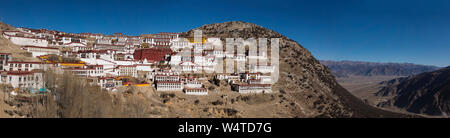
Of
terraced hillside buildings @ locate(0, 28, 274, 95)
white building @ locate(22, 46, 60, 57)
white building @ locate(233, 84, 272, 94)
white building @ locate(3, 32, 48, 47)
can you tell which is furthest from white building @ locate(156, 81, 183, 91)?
white building @ locate(3, 32, 48, 47)

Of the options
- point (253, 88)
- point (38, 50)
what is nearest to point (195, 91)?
point (253, 88)

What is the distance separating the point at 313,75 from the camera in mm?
68062

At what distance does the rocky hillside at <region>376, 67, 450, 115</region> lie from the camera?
106 metres

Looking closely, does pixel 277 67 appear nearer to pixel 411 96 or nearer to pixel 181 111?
pixel 181 111

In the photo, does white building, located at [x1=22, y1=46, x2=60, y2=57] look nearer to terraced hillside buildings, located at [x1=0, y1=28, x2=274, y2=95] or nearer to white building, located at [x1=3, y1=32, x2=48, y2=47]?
terraced hillside buildings, located at [x1=0, y1=28, x2=274, y2=95]

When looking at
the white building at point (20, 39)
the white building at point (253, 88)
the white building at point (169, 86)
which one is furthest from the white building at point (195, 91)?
the white building at point (20, 39)

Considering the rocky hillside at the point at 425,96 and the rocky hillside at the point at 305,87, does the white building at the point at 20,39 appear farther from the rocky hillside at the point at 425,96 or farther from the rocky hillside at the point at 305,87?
the rocky hillside at the point at 425,96

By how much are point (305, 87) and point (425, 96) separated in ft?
319

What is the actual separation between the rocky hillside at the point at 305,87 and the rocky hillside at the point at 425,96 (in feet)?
175

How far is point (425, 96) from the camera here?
121 meters

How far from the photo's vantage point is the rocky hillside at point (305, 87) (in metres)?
50.3

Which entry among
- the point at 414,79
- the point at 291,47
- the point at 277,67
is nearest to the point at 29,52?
the point at 277,67

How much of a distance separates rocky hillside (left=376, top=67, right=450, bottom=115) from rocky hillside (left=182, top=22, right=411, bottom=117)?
175 feet

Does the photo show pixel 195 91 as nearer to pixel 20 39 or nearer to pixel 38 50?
pixel 38 50
